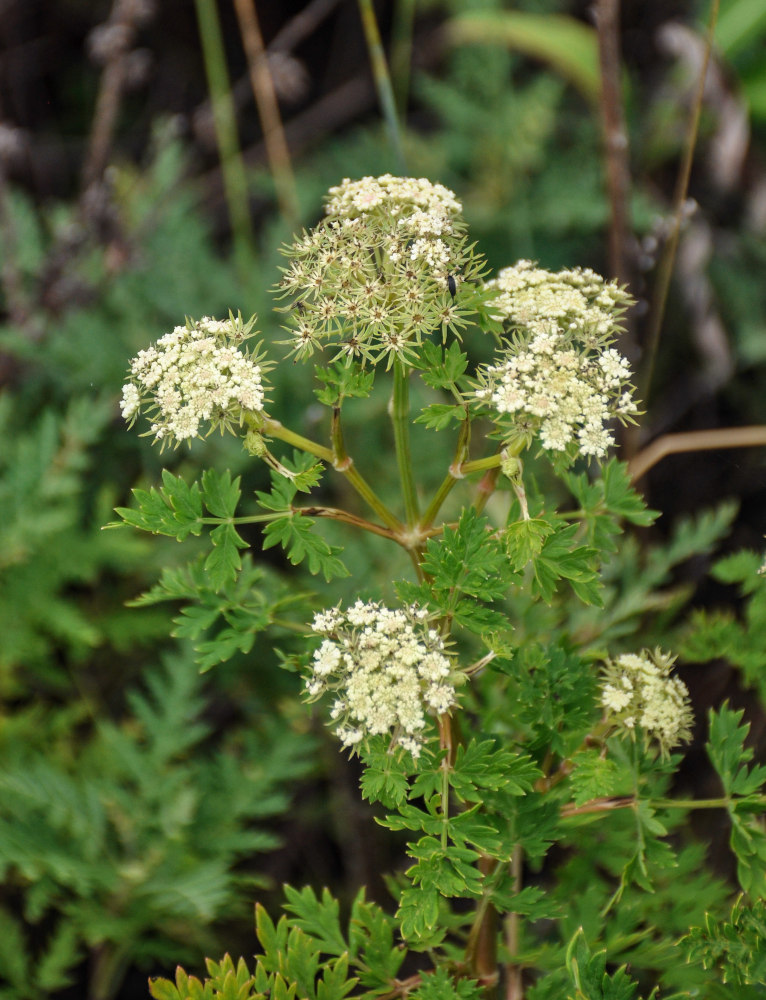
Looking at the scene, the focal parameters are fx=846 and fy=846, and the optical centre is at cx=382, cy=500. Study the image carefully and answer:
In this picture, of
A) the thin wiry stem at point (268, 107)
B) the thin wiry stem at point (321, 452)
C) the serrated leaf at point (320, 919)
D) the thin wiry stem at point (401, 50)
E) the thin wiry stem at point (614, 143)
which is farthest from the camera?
the thin wiry stem at point (401, 50)

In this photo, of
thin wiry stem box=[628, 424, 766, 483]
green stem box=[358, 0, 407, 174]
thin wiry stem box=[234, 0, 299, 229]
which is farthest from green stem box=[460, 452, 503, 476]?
thin wiry stem box=[234, 0, 299, 229]

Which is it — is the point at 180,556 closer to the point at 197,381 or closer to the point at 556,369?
the point at 197,381

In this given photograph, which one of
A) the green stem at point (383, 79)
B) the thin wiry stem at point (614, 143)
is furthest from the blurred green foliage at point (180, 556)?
the green stem at point (383, 79)

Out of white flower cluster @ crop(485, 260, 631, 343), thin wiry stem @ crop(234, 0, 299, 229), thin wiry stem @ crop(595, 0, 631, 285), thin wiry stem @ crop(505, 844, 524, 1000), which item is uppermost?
thin wiry stem @ crop(234, 0, 299, 229)

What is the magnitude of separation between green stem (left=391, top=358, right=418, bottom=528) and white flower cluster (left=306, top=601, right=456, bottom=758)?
16 centimetres

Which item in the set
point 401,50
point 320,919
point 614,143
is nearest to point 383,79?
point 614,143

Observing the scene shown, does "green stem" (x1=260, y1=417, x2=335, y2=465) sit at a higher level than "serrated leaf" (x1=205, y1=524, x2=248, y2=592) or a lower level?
higher

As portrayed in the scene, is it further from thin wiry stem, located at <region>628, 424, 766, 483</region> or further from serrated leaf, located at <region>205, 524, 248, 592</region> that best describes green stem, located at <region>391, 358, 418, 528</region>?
thin wiry stem, located at <region>628, 424, 766, 483</region>

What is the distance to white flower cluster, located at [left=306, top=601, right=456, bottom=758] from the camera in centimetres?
94

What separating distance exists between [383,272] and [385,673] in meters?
0.47

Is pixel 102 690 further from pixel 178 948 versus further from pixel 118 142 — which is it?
pixel 118 142

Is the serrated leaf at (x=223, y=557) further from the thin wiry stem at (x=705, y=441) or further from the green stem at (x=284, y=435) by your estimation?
the thin wiry stem at (x=705, y=441)

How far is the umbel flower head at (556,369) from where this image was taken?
0.95 m

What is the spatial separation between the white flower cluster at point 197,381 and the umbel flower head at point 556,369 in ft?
0.90
